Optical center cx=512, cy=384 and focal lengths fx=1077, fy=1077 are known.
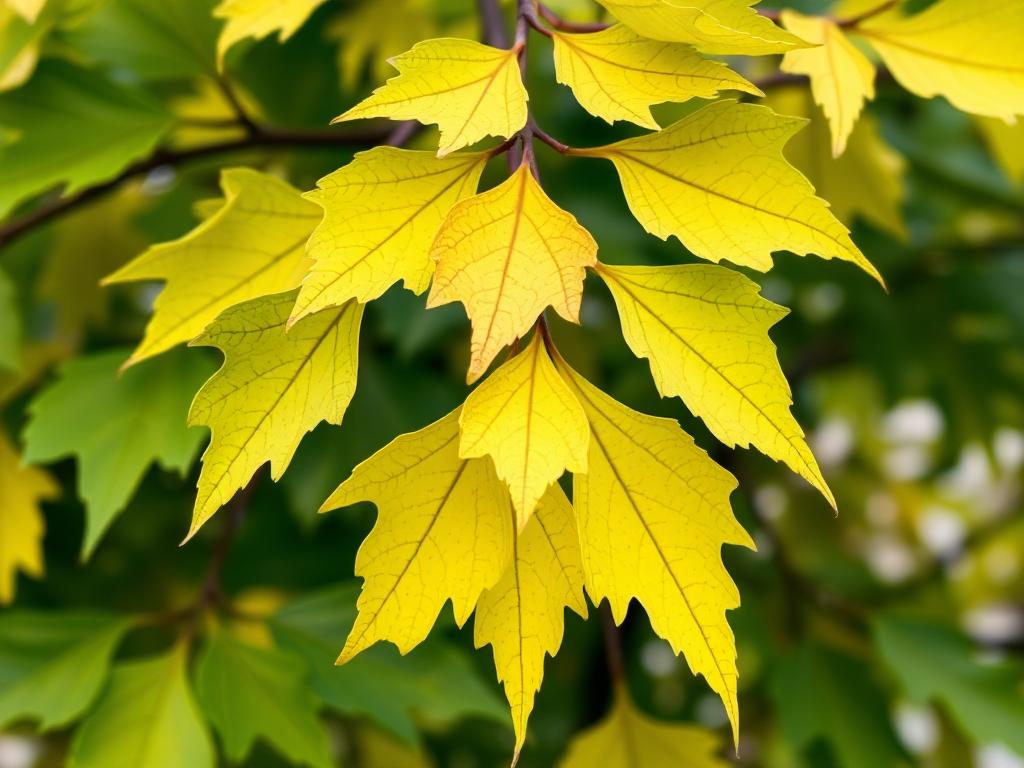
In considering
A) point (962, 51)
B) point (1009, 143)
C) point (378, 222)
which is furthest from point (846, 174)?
point (378, 222)

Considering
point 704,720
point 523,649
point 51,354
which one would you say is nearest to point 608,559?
point 523,649

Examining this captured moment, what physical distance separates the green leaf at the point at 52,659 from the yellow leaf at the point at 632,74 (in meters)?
0.49

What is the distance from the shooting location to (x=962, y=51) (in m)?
0.59

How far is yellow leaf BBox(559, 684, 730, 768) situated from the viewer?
0.70 metres

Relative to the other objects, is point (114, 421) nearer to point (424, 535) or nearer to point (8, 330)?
point (8, 330)

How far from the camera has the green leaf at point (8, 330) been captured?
0.71m

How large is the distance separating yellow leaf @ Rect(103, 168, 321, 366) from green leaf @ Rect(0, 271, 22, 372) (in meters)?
0.21

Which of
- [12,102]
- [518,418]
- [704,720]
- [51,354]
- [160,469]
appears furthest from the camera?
[704,720]

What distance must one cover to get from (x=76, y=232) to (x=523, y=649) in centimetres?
68

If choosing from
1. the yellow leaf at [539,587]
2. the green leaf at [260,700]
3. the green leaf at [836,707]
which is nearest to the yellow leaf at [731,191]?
the yellow leaf at [539,587]

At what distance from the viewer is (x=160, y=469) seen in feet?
3.42

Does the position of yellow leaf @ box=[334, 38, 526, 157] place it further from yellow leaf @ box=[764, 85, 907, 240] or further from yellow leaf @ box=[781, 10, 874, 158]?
yellow leaf @ box=[764, 85, 907, 240]

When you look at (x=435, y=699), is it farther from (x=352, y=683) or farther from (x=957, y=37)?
(x=957, y=37)

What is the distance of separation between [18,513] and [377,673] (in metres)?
0.30
